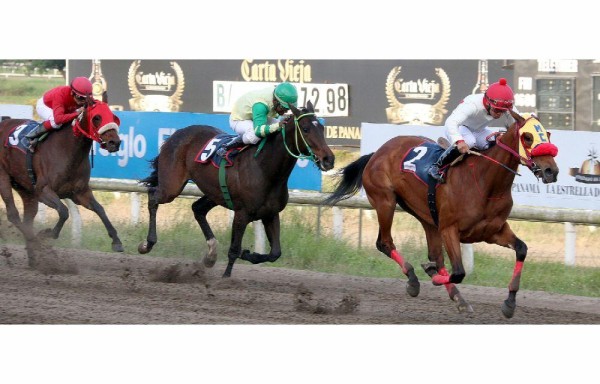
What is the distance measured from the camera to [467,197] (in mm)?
8688

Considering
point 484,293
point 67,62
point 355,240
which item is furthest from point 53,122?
point 67,62

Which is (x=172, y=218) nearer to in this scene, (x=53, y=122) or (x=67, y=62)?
(x=53, y=122)

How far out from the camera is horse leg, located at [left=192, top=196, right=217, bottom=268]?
10883 mm

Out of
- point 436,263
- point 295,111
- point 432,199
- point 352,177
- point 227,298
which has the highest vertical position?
point 295,111

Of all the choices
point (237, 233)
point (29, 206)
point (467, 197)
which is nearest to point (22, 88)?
point (29, 206)

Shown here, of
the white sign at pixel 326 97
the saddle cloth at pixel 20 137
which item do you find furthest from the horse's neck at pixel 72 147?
the white sign at pixel 326 97

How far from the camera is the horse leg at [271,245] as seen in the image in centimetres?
1025

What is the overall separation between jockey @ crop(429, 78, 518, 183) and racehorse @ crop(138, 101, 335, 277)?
109 cm

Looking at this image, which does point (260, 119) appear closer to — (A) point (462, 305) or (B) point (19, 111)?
(A) point (462, 305)

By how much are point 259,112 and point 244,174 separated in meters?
0.65

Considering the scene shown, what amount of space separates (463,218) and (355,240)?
4637 mm

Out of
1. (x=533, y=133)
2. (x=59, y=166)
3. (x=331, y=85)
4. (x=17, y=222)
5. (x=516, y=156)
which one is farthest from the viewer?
(x=331, y=85)

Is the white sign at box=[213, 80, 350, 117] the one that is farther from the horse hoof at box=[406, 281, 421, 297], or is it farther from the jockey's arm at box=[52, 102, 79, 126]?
the horse hoof at box=[406, 281, 421, 297]

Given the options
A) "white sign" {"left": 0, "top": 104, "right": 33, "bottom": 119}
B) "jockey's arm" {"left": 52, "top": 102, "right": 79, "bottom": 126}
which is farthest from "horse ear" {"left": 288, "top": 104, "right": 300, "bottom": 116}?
"white sign" {"left": 0, "top": 104, "right": 33, "bottom": 119}
